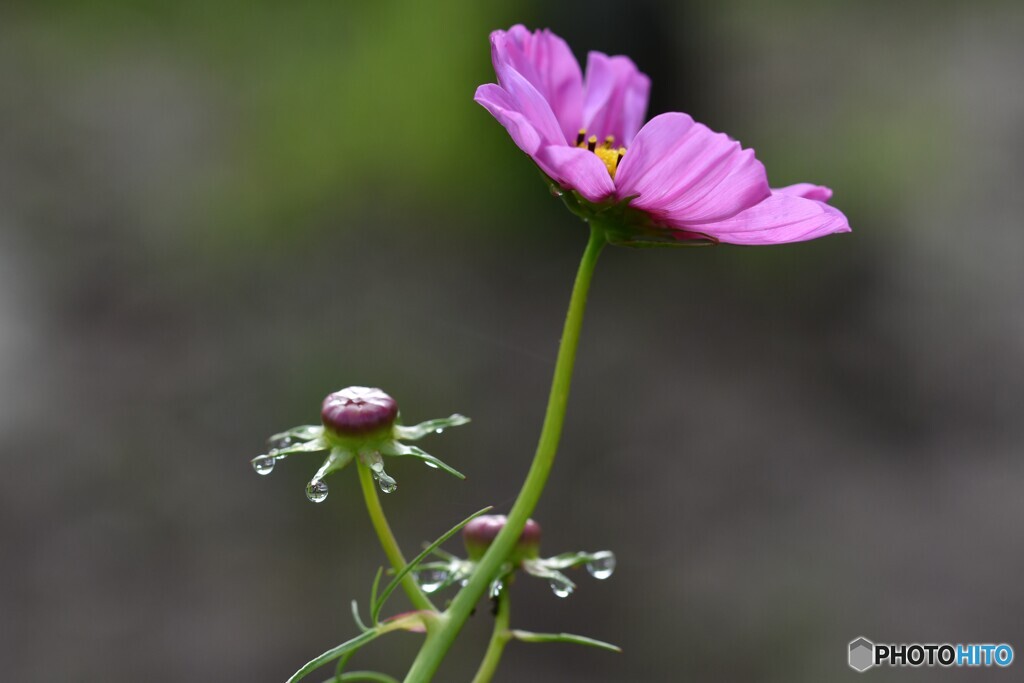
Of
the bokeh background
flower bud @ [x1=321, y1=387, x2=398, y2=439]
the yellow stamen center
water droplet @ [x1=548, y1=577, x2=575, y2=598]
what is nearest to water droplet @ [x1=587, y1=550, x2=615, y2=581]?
water droplet @ [x1=548, y1=577, x2=575, y2=598]

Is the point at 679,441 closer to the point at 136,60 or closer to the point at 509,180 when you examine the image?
the point at 509,180

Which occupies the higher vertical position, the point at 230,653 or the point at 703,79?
the point at 703,79

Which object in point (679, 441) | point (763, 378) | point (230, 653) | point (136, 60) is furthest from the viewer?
point (136, 60)

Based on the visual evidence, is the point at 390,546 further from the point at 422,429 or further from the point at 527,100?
the point at 527,100

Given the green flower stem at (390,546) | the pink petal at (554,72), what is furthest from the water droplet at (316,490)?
the pink petal at (554,72)

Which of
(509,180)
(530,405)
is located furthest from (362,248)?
(530,405)

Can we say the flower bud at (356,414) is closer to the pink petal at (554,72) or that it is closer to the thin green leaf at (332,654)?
the thin green leaf at (332,654)

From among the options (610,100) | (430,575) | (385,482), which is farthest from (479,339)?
(385,482)
